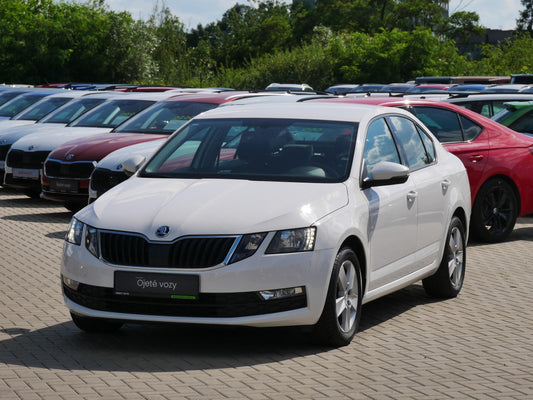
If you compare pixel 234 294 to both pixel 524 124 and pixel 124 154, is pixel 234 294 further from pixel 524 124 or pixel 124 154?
pixel 524 124

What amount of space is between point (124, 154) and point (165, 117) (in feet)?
5.40

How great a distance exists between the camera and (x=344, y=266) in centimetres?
702

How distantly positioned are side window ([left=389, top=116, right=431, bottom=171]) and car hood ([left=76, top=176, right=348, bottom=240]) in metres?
1.35

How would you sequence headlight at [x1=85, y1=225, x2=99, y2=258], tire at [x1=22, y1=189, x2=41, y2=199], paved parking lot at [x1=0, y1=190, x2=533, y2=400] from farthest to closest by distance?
1. tire at [x1=22, y1=189, x2=41, y2=199]
2. headlight at [x1=85, y1=225, x2=99, y2=258]
3. paved parking lot at [x1=0, y1=190, x2=533, y2=400]

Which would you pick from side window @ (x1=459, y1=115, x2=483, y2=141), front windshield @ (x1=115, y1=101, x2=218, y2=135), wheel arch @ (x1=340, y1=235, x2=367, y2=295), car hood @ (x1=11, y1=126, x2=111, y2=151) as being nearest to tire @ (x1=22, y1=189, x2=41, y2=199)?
car hood @ (x1=11, y1=126, x2=111, y2=151)

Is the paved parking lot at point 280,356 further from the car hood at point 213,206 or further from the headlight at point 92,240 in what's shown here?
the car hood at point 213,206

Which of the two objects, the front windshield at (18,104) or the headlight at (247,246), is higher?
the headlight at (247,246)

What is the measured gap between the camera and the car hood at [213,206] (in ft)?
21.7

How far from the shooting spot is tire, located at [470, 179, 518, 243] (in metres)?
12.7

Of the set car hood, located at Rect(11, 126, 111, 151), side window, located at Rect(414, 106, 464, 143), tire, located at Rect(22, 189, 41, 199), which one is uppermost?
side window, located at Rect(414, 106, 464, 143)

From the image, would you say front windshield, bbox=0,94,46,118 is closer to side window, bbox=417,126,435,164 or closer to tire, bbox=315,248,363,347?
side window, bbox=417,126,435,164

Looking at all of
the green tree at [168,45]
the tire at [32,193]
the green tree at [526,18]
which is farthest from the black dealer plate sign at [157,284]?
the green tree at [526,18]

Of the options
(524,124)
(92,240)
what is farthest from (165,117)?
(92,240)

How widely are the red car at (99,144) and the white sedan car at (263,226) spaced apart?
20.8 ft
